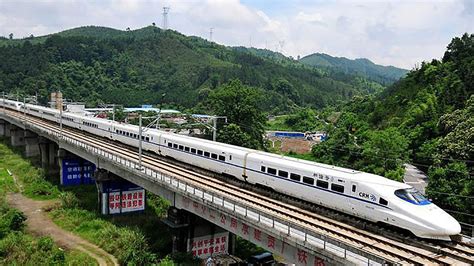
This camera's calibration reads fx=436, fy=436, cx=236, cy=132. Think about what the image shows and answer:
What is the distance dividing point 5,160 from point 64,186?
26707 millimetres

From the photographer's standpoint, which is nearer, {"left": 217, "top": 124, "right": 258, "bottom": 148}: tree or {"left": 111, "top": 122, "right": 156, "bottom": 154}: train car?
{"left": 111, "top": 122, "right": 156, "bottom": 154}: train car

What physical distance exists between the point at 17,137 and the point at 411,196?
8907cm

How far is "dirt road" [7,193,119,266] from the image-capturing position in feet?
121

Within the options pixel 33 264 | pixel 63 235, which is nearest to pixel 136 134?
pixel 63 235

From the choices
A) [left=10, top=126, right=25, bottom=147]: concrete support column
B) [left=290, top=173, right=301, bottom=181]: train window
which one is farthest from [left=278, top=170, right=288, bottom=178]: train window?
[left=10, top=126, right=25, bottom=147]: concrete support column

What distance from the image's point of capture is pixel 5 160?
77.6m

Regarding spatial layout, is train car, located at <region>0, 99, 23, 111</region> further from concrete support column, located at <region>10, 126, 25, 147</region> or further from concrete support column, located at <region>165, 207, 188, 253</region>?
concrete support column, located at <region>165, 207, 188, 253</region>

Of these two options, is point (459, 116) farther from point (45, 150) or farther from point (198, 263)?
point (45, 150)

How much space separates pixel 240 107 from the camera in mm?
77312

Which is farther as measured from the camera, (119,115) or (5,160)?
(119,115)

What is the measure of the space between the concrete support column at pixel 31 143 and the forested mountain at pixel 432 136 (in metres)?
53.3

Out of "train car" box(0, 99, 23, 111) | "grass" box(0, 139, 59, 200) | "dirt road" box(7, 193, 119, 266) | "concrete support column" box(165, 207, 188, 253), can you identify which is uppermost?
"train car" box(0, 99, 23, 111)

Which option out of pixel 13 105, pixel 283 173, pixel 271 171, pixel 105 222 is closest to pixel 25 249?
pixel 105 222

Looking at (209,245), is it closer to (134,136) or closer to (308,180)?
(308,180)
